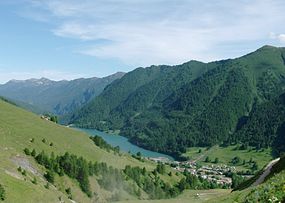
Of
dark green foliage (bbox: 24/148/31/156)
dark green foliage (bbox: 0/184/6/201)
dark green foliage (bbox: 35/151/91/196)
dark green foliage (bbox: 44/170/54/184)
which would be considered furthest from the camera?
dark green foliage (bbox: 35/151/91/196)

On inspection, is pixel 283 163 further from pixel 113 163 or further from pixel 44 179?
pixel 113 163

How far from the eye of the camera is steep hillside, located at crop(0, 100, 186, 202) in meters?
115

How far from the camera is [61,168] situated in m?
145

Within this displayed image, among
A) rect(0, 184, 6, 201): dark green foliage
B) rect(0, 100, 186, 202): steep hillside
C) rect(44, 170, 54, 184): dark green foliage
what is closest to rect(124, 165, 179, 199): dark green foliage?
rect(0, 100, 186, 202): steep hillside

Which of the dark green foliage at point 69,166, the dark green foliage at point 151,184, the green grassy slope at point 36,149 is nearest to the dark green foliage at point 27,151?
the green grassy slope at point 36,149

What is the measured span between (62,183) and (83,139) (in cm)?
6097

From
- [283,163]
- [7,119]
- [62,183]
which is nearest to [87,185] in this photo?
[62,183]

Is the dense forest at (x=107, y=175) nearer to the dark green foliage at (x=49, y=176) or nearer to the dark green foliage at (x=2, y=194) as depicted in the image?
the dark green foliage at (x=49, y=176)

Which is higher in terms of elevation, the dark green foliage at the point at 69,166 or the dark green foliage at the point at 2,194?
the dark green foliage at the point at 2,194

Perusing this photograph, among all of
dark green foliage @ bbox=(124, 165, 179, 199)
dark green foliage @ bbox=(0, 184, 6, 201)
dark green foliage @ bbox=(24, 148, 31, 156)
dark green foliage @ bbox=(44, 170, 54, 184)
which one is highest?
dark green foliage @ bbox=(24, 148, 31, 156)

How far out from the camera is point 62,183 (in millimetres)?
137750

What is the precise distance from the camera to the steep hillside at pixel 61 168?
115m

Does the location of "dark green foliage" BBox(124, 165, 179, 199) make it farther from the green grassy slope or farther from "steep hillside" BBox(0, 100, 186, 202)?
the green grassy slope

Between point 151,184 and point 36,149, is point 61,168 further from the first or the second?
point 151,184
